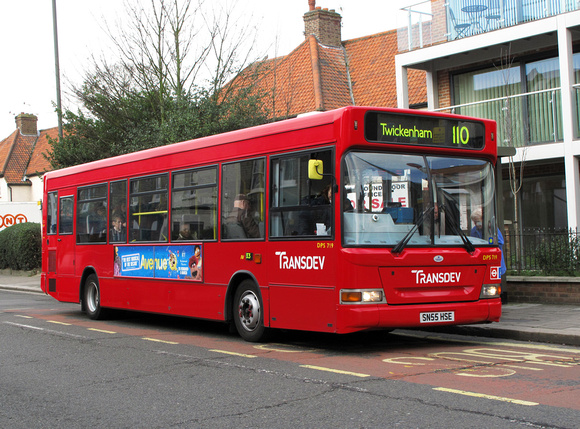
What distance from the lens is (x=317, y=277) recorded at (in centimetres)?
909

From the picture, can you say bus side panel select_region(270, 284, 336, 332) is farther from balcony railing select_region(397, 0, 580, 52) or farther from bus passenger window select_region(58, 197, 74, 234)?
balcony railing select_region(397, 0, 580, 52)

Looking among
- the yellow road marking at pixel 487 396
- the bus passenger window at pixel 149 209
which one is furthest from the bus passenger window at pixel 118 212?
the yellow road marking at pixel 487 396

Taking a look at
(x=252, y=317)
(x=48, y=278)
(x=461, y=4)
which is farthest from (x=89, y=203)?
(x=461, y=4)

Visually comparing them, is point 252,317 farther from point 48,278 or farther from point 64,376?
point 48,278

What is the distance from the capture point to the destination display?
9031 millimetres

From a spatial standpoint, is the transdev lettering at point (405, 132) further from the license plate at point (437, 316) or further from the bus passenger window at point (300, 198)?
the license plate at point (437, 316)

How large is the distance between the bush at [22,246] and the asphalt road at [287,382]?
20.9 metres

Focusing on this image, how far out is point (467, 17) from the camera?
20.3 metres

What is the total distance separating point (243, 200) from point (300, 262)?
60.6 inches

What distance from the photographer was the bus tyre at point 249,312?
10.1 m

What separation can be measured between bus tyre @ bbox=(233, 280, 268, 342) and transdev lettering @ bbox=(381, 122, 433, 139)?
110 inches

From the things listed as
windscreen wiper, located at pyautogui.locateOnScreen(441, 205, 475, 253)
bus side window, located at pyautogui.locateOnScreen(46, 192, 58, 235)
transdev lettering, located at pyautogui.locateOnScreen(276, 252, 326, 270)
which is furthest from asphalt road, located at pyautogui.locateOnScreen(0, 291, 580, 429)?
bus side window, located at pyautogui.locateOnScreen(46, 192, 58, 235)

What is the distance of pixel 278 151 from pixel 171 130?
434 inches

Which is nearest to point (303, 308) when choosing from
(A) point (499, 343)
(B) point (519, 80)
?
(A) point (499, 343)
